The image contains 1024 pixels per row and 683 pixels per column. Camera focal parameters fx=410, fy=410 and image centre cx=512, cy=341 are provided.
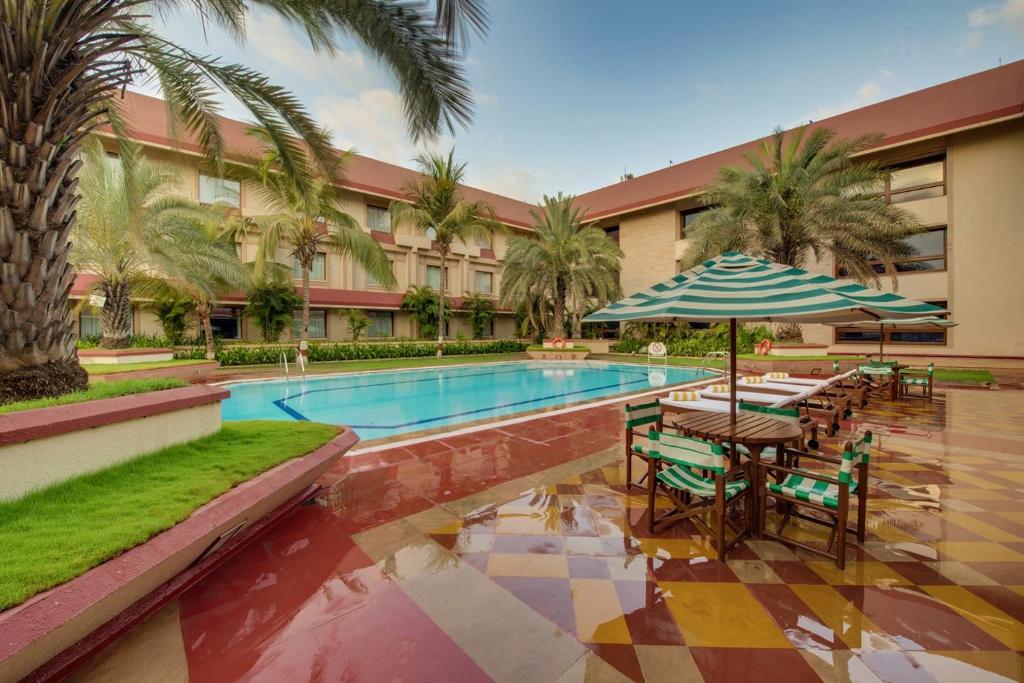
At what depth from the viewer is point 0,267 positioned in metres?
3.53

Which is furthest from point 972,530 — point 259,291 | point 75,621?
point 259,291

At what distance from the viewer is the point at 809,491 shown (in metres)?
A: 3.20

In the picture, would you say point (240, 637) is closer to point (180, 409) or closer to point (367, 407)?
point (180, 409)

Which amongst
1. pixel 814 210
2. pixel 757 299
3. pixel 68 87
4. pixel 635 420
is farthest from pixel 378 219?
pixel 757 299

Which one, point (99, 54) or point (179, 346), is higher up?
point (99, 54)

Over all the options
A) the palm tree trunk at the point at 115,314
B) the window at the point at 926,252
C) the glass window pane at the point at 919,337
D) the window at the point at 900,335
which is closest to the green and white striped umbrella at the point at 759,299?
the window at the point at 900,335

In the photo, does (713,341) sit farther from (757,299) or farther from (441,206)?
(757,299)

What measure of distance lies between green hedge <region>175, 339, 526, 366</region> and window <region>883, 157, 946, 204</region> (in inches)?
812

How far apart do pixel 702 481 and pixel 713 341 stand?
827 inches

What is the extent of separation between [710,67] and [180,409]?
55.6 feet

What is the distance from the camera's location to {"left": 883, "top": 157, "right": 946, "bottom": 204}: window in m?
17.3

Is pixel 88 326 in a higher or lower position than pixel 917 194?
lower

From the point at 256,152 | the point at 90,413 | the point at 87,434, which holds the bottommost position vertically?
the point at 87,434

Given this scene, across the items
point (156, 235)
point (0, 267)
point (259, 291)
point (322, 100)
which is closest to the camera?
point (0, 267)
